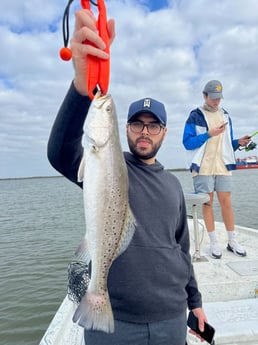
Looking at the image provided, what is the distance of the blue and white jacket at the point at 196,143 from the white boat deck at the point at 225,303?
1.46 meters

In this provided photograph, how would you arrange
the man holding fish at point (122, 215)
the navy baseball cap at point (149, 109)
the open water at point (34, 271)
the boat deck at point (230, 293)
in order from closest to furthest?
the man holding fish at point (122, 215) < the navy baseball cap at point (149, 109) < the boat deck at point (230, 293) < the open water at point (34, 271)

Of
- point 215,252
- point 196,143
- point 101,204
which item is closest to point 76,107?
point 101,204

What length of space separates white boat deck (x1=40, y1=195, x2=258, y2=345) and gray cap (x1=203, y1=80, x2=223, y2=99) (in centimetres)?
245

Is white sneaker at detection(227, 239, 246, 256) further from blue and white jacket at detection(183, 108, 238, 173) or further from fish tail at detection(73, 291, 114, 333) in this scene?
fish tail at detection(73, 291, 114, 333)

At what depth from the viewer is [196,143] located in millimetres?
5125

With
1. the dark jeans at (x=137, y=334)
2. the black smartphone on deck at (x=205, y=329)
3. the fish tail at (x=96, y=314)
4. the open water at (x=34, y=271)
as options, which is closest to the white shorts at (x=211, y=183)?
the black smartphone on deck at (x=205, y=329)

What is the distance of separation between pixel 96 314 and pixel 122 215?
0.61 meters

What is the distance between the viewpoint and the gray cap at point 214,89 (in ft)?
16.7

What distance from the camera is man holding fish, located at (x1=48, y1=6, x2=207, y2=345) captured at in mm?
1816

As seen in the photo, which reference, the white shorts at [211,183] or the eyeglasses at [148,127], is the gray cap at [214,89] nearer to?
the white shorts at [211,183]

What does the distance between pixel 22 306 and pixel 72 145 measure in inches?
248

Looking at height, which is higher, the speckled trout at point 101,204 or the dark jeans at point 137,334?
the speckled trout at point 101,204

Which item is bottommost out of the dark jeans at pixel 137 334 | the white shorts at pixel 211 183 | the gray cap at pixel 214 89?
the dark jeans at pixel 137 334

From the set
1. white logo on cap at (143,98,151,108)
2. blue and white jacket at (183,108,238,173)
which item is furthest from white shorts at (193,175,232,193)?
white logo on cap at (143,98,151,108)
